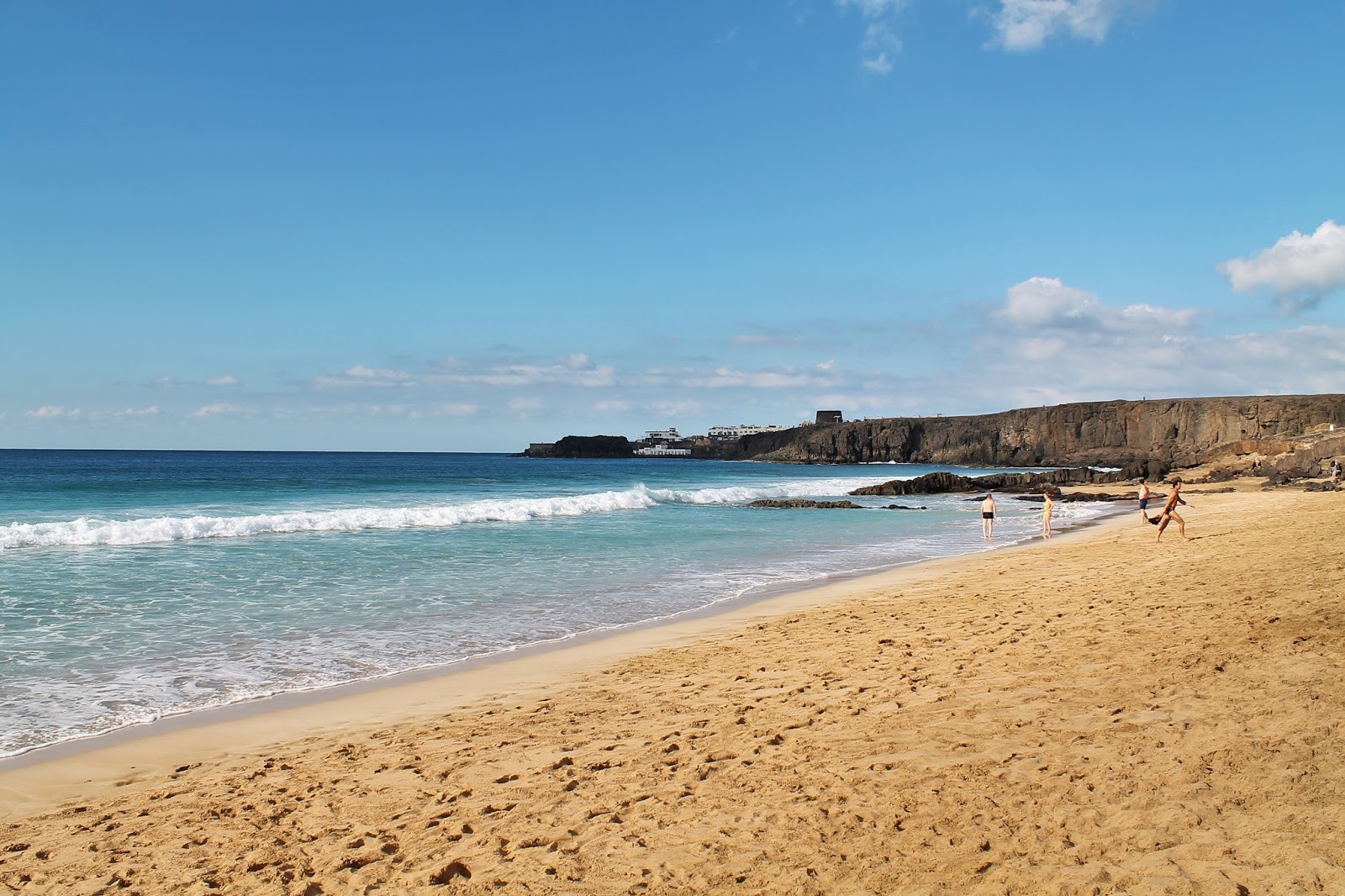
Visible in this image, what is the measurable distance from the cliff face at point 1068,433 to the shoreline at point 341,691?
79777mm

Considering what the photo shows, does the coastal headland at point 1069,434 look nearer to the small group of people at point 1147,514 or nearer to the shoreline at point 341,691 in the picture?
the small group of people at point 1147,514

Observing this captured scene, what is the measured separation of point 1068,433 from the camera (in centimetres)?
10531

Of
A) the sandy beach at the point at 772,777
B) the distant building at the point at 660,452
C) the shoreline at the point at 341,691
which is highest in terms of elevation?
the distant building at the point at 660,452

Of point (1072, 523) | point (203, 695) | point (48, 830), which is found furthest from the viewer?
point (1072, 523)

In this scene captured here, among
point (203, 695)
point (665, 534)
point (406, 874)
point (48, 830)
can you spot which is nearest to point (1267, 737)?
point (406, 874)

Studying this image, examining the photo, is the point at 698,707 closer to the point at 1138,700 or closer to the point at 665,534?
the point at 1138,700

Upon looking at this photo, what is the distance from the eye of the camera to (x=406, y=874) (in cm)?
342

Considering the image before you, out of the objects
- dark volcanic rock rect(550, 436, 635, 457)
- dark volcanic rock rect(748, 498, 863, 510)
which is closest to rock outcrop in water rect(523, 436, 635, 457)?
dark volcanic rock rect(550, 436, 635, 457)

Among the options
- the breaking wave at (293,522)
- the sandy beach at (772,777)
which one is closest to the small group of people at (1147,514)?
the sandy beach at (772,777)

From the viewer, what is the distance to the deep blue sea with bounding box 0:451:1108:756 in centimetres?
748

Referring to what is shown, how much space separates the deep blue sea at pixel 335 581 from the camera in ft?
24.5

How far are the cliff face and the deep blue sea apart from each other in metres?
69.5

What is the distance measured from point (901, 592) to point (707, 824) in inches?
325

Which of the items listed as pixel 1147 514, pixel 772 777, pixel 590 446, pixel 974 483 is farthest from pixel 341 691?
pixel 590 446
